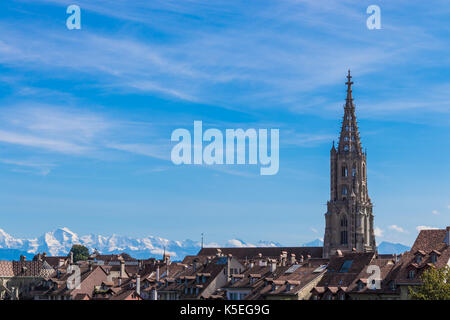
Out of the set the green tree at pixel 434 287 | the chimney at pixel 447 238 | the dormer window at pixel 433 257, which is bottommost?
the green tree at pixel 434 287

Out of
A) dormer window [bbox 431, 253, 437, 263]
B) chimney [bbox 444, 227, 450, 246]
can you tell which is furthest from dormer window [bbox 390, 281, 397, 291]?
chimney [bbox 444, 227, 450, 246]

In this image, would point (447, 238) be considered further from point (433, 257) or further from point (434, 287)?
point (434, 287)

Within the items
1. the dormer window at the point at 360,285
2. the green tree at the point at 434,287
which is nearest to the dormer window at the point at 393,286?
the dormer window at the point at 360,285

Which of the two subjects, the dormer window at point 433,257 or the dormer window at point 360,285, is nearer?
the dormer window at point 433,257

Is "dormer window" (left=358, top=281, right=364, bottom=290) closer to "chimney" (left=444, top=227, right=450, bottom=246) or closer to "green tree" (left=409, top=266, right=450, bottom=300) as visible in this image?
"chimney" (left=444, top=227, right=450, bottom=246)

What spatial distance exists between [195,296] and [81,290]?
2335 centimetres

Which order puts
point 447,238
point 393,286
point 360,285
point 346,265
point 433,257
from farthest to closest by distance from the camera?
point 346,265 → point 360,285 → point 447,238 → point 393,286 → point 433,257

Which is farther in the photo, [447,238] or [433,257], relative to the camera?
[447,238]

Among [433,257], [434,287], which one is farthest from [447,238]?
[434,287]

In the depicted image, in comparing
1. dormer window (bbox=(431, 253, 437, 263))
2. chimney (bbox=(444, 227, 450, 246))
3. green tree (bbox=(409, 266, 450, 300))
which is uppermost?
chimney (bbox=(444, 227, 450, 246))

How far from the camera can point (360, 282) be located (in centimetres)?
10550

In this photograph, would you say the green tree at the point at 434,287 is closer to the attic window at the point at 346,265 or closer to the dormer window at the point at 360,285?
the dormer window at the point at 360,285
